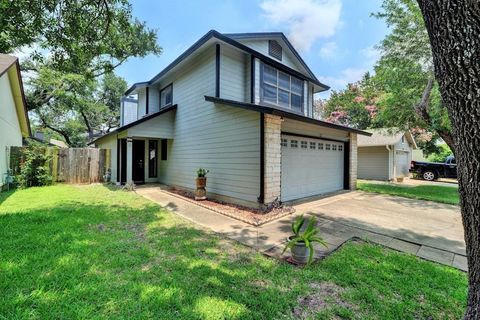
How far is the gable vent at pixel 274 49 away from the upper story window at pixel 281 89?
3.42 feet

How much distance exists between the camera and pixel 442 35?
1482 millimetres

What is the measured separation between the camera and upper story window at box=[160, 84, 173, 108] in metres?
11.5

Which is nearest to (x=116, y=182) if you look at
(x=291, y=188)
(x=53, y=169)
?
(x=53, y=169)

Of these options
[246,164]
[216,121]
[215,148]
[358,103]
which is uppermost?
[358,103]

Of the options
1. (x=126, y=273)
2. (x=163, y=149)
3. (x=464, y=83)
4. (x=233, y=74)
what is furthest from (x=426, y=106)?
(x=163, y=149)

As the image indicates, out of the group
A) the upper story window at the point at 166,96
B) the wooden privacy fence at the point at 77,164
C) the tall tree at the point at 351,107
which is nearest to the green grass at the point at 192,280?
the wooden privacy fence at the point at 77,164

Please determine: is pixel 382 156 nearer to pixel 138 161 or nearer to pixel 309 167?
pixel 309 167

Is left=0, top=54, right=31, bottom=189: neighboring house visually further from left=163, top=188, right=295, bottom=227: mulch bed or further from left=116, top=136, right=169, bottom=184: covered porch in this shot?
left=163, top=188, right=295, bottom=227: mulch bed

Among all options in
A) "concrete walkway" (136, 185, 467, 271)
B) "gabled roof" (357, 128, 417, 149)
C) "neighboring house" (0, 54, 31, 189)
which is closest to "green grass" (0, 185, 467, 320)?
"concrete walkway" (136, 185, 467, 271)

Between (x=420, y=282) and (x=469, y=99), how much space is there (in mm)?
2765

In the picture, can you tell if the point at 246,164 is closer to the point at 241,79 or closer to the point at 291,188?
the point at 291,188

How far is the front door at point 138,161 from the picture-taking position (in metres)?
12.2

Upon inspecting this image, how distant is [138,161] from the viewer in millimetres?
12328

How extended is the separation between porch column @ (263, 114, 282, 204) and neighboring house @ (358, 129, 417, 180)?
41.1ft
